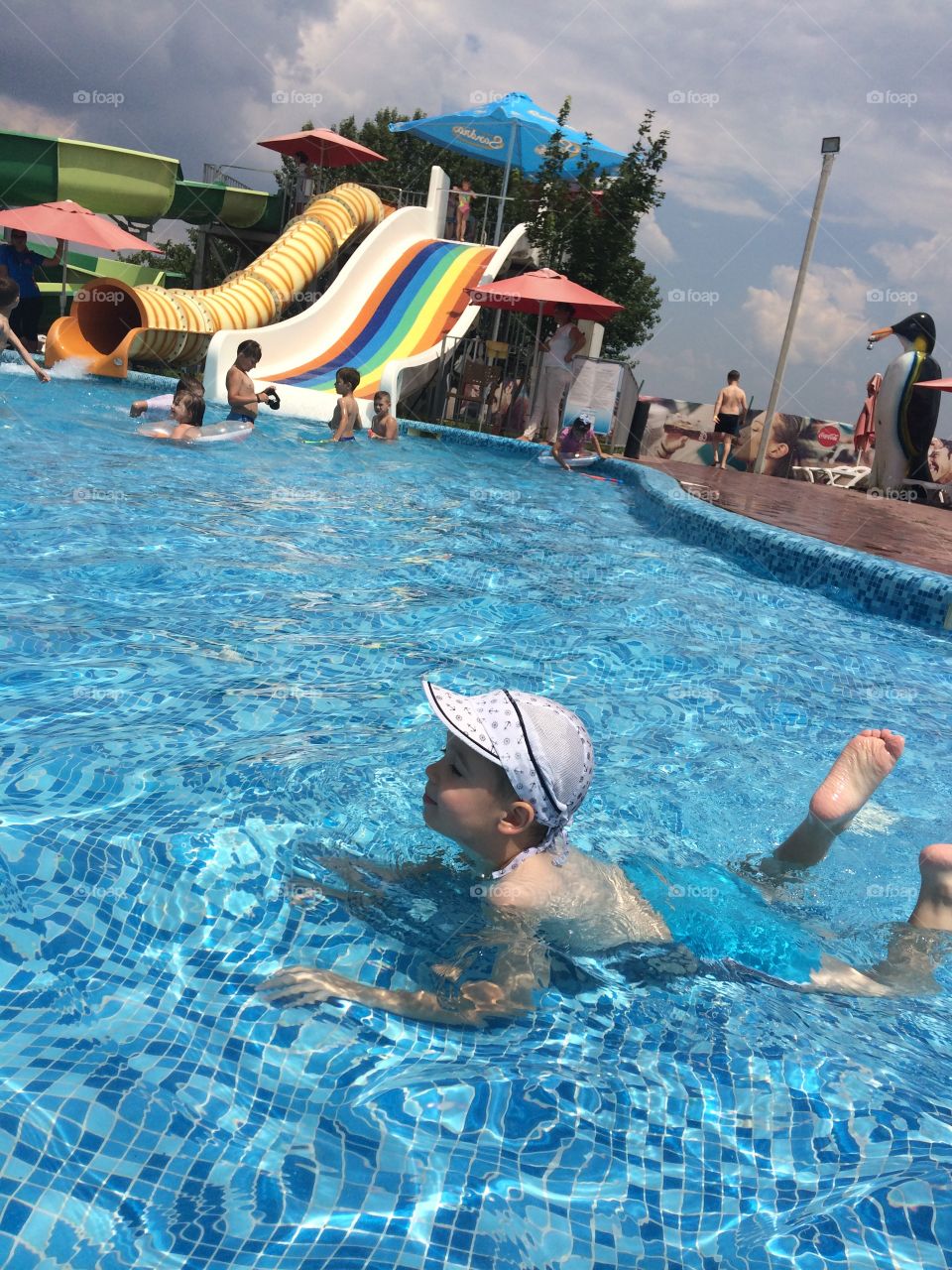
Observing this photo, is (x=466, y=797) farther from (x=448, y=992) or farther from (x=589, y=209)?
(x=589, y=209)

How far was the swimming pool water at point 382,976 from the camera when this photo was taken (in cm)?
157

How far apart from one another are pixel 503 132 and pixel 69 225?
9.21 metres

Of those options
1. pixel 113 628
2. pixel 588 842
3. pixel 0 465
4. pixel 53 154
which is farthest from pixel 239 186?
pixel 588 842

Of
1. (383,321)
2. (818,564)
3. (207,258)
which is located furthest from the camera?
(207,258)

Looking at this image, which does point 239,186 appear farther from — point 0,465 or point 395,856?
point 395,856

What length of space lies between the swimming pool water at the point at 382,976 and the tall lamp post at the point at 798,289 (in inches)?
466

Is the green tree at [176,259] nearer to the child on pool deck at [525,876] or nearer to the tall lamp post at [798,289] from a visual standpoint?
the tall lamp post at [798,289]

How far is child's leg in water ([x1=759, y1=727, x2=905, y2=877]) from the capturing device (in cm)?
273

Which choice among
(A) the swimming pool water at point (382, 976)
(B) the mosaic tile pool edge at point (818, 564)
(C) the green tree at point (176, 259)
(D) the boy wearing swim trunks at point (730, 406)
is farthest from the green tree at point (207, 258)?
(A) the swimming pool water at point (382, 976)

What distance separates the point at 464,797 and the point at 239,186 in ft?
68.6

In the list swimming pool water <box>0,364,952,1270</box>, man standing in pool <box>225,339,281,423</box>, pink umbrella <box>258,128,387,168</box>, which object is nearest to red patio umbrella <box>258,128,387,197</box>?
pink umbrella <box>258,128,387,168</box>

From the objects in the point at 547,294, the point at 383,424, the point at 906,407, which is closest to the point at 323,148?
the point at 547,294

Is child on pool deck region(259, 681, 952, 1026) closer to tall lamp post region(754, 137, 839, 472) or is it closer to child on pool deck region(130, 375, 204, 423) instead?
child on pool deck region(130, 375, 204, 423)

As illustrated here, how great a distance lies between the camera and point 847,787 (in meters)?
2.75
